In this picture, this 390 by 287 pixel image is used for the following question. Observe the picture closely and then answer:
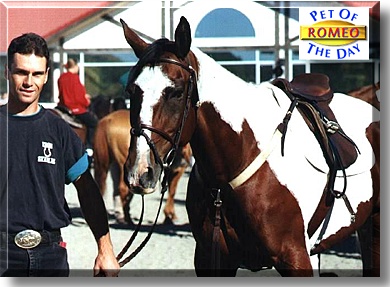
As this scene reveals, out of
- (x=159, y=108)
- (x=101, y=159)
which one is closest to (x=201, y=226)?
(x=159, y=108)

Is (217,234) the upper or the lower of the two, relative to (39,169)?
lower

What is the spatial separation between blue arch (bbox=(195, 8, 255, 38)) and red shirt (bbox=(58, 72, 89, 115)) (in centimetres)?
73

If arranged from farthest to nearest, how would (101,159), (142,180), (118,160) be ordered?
(118,160)
(101,159)
(142,180)

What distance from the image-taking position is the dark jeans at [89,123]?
4.94 meters

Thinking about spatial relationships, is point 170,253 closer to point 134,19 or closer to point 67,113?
point 67,113

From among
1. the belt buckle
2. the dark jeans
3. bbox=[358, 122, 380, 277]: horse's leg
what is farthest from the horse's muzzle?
the dark jeans

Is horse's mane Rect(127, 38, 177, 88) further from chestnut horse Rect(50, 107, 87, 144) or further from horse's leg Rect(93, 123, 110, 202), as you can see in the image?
horse's leg Rect(93, 123, 110, 202)

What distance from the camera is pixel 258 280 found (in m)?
4.43

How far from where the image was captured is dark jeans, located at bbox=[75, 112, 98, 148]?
4.94 metres

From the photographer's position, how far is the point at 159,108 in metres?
3.38

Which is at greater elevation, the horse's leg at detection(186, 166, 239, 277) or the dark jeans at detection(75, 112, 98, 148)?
the dark jeans at detection(75, 112, 98, 148)

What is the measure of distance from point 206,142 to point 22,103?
0.81 m

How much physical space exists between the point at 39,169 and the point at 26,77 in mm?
371

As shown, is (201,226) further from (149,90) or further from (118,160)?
(118,160)
